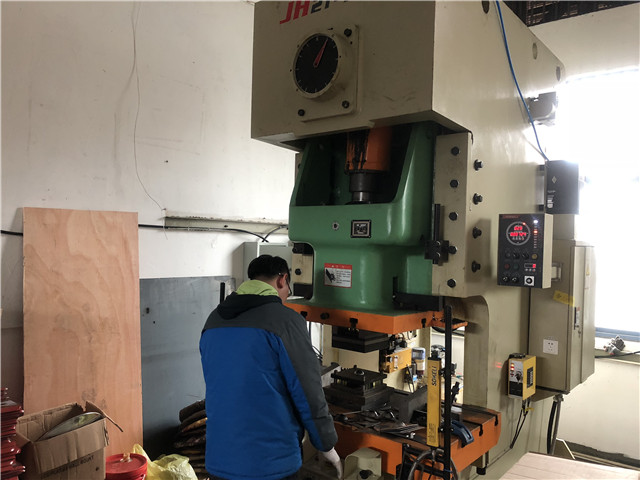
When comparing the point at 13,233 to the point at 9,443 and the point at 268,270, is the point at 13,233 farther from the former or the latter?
the point at 268,270

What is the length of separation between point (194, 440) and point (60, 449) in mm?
835

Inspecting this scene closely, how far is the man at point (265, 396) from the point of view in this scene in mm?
1469

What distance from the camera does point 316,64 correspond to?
1479 mm

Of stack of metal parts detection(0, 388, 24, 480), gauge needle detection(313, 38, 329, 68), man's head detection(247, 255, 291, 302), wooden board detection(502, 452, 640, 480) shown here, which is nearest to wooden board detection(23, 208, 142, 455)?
stack of metal parts detection(0, 388, 24, 480)

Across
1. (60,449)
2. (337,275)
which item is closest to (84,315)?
(60,449)

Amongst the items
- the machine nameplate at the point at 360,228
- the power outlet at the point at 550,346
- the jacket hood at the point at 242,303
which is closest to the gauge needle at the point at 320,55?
the machine nameplate at the point at 360,228

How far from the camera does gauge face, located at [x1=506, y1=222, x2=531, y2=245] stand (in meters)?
1.58

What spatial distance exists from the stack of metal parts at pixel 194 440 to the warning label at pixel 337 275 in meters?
1.52

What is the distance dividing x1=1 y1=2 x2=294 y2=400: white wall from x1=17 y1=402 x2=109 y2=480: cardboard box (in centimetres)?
28

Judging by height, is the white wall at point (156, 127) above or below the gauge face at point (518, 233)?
above

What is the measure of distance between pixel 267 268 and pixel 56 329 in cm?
130

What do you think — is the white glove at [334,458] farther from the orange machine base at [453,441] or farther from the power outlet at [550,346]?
the power outlet at [550,346]

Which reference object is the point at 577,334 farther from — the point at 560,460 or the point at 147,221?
the point at 147,221

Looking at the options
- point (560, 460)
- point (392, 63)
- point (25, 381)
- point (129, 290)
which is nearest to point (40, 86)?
point (129, 290)
